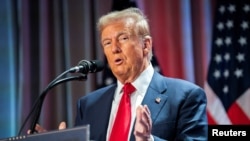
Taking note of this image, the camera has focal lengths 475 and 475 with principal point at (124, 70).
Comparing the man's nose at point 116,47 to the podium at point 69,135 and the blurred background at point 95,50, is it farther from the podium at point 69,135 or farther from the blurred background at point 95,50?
the blurred background at point 95,50

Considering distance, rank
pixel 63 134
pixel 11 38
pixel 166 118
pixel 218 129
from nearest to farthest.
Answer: pixel 63 134 < pixel 166 118 < pixel 218 129 < pixel 11 38

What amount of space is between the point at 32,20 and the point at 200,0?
1.21 m

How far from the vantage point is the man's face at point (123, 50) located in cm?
204

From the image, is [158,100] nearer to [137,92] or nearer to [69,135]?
[137,92]

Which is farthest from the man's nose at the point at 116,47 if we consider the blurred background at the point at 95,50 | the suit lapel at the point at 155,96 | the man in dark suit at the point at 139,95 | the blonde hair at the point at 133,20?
the blurred background at the point at 95,50

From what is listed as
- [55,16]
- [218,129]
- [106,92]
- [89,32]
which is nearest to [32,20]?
[55,16]

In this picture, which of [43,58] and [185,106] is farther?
[43,58]

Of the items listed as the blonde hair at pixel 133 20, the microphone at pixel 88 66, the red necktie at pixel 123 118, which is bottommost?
the red necktie at pixel 123 118

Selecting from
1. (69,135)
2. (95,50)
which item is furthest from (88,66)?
(95,50)

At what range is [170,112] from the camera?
1.93m

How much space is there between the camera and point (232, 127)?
83.7 inches

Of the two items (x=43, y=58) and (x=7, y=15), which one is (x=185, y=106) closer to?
(x=43, y=58)

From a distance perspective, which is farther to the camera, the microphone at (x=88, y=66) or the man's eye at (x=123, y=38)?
the man's eye at (x=123, y=38)

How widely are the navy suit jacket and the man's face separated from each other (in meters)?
0.11
